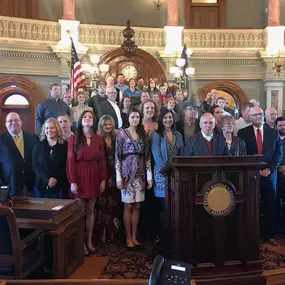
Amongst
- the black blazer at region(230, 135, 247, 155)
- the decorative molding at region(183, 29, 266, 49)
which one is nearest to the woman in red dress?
the black blazer at region(230, 135, 247, 155)

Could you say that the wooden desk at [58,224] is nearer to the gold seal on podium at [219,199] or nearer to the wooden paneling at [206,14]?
the gold seal on podium at [219,199]

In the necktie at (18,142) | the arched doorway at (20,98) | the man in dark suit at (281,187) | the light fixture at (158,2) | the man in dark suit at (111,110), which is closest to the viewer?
the necktie at (18,142)

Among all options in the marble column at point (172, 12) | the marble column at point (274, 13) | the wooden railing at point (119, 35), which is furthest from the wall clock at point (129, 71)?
the marble column at point (274, 13)

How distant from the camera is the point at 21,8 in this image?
453 inches

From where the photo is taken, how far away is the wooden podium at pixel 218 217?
2760 millimetres

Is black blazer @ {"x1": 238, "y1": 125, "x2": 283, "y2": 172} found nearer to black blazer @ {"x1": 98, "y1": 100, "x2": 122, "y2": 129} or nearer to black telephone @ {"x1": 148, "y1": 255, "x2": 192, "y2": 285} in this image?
black blazer @ {"x1": 98, "y1": 100, "x2": 122, "y2": 129}

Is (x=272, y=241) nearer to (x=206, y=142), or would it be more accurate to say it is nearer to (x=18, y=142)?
(x=206, y=142)

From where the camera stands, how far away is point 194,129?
4.43 metres

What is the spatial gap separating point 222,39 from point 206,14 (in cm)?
135

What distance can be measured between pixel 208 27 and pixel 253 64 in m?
1.94

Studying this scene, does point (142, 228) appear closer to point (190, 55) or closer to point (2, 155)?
point (2, 155)

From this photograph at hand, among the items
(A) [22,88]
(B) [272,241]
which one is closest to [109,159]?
(B) [272,241]

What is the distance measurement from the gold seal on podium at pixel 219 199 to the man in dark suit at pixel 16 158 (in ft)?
6.19

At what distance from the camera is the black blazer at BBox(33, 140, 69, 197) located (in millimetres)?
3630
